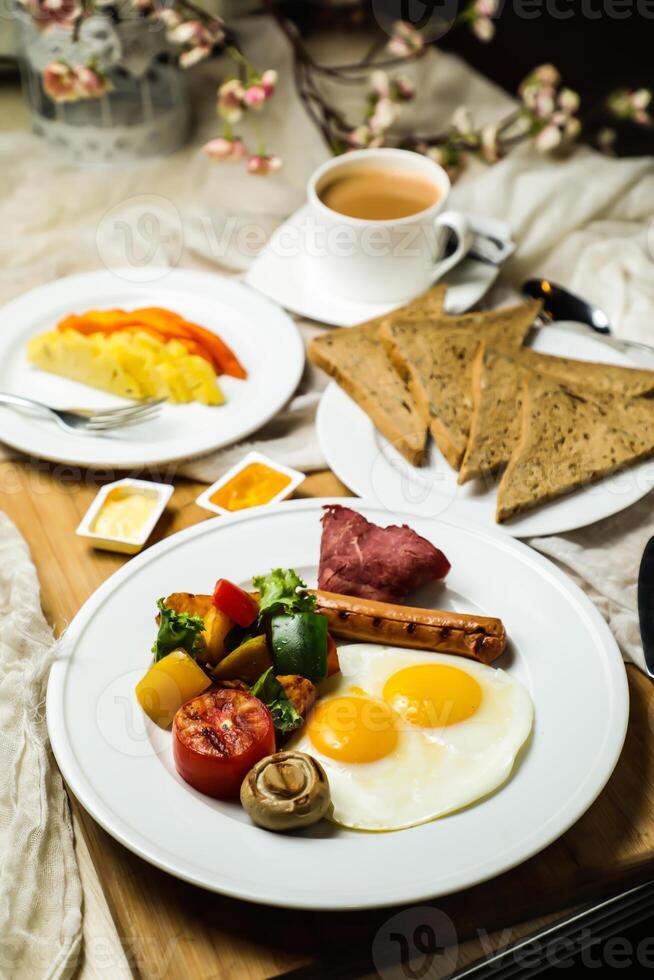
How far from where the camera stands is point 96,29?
8.54 feet

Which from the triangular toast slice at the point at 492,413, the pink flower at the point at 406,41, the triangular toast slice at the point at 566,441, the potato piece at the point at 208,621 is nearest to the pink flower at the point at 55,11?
the pink flower at the point at 406,41

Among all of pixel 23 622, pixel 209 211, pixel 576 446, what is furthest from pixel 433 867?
pixel 209 211

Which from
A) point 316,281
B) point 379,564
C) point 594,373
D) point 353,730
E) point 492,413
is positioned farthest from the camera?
point 316,281

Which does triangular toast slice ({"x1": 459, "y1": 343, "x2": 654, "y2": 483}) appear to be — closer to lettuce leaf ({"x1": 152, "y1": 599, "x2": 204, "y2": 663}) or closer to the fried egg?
the fried egg

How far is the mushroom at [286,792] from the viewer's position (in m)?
1.21

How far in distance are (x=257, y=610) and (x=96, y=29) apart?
5.99ft

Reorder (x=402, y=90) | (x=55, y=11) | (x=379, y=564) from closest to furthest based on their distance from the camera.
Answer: (x=379, y=564) → (x=55, y=11) → (x=402, y=90)

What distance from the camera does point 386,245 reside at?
2230mm

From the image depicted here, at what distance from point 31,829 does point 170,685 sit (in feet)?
0.90

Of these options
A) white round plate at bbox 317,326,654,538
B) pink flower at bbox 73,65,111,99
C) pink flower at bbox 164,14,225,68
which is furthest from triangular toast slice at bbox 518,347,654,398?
pink flower at bbox 73,65,111,99

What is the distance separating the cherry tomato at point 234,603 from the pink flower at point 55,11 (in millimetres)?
1755

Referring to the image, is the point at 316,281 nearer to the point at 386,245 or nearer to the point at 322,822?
the point at 386,245

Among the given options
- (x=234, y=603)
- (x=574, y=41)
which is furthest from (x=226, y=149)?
(x=234, y=603)

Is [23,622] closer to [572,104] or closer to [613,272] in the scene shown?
[613,272]
